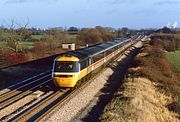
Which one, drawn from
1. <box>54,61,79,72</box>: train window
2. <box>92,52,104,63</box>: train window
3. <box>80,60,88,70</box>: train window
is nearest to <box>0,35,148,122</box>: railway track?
<box>80,60,88,70</box>: train window

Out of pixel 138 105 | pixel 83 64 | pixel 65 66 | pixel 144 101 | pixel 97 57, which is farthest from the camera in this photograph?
pixel 97 57

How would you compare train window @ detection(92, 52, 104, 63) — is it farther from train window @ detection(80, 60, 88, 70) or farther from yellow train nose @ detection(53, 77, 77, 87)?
yellow train nose @ detection(53, 77, 77, 87)

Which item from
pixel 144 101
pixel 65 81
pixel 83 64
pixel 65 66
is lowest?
pixel 144 101

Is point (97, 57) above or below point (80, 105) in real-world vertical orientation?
above

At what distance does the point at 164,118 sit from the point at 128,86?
20.4 feet

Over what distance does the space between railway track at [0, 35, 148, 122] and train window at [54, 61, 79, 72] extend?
1514 mm

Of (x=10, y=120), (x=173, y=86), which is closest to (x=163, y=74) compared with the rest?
(x=173, y=86)

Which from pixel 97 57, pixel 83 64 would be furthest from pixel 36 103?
pixel 97 57

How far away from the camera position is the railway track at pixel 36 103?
18.1m

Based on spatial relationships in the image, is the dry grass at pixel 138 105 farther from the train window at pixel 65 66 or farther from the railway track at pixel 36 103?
the train window at pixel 65 66

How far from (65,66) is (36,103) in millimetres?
3709

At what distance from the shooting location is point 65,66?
77.9 feet

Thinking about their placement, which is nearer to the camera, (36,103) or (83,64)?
(36,103)

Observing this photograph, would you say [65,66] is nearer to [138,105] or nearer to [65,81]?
[65,81]
